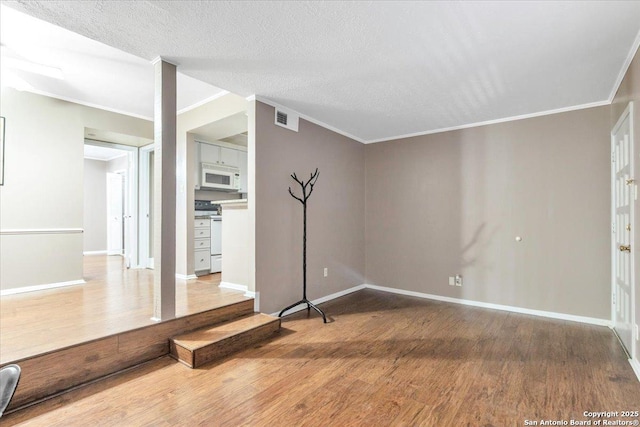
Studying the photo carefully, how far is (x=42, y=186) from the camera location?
3.95 m

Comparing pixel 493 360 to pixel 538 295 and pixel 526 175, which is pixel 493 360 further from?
pixel 526 175

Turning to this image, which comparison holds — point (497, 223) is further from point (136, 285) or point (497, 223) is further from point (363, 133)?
point (136, 285)

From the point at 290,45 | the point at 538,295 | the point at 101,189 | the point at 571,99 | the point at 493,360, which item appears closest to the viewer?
→ the point at 290,45

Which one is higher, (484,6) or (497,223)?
(484,6)

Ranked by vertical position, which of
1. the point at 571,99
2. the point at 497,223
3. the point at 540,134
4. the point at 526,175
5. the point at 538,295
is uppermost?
the point at 571,99

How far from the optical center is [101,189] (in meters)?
7.91

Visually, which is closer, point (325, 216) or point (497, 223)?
point (497, 223)

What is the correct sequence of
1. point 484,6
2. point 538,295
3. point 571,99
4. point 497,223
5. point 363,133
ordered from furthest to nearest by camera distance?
point 363,133
point 497,223
point 538,295
point 571,99
point 484,6

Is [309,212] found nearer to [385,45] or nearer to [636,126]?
[385,45]

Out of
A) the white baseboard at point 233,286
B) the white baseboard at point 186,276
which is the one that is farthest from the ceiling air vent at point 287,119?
the white baseboard at point 186,276

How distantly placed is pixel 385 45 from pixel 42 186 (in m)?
4.44

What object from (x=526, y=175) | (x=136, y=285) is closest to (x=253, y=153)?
(x=136, y=285)

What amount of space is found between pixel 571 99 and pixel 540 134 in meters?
0.51

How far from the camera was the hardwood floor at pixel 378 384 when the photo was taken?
1.89m
